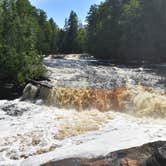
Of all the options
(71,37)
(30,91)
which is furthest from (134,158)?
(71,37)

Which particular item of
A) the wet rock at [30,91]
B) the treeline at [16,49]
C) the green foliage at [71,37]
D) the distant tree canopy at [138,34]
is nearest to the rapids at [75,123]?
the wet rock at [30,91]

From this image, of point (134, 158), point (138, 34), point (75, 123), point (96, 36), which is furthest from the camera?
point (96, 36)

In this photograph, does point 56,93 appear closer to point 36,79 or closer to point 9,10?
point 36,79

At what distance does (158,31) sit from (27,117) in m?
39.1

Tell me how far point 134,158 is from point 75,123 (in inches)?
218

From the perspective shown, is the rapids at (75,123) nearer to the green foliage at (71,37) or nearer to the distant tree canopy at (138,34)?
the distant tree canopy at (138,34)

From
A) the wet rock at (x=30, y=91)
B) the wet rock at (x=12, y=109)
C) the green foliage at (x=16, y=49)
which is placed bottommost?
the wet rock at (x=12, y=109)

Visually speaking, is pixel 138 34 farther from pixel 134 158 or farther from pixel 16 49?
pixel 134 158

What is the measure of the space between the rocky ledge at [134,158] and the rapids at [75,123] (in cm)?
77

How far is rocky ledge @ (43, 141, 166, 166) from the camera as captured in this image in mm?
9586

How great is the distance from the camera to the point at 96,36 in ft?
211

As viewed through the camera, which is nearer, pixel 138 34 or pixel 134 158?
pixel 134 158

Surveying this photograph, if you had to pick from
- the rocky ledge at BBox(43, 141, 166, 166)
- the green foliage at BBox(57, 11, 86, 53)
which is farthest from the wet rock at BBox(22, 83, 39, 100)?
the green foliage at BBox(57, 11, 86, 53)

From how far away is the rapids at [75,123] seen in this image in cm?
1210
